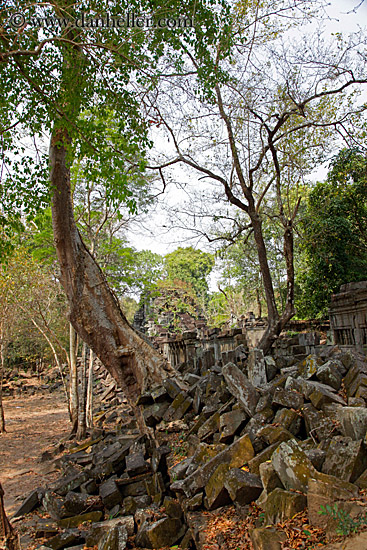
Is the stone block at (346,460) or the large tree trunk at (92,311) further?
the large tree trunk at (92,311)

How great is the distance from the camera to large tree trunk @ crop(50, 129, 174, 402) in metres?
6.98

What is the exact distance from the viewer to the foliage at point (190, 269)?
1013 inches

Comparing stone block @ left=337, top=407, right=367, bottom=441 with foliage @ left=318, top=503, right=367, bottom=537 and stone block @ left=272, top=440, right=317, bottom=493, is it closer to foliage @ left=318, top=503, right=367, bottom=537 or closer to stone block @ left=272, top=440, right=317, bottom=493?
stone block @ left=272, top=440, right=317, bottom=493

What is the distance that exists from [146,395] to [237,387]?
9.08 feet

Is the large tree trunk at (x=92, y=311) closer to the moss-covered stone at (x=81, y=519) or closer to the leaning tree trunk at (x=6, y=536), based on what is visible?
the moss-covered stone at (x=81, y=519)

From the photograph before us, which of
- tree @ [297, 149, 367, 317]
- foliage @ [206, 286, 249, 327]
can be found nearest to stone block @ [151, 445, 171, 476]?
tree @ [297, 149, 367, 317]

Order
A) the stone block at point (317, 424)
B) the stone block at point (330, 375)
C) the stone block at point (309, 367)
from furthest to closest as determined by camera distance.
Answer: the stone block at point (309, 367) < the stone block at point (330, 375) < the stone block at point (317, 424)

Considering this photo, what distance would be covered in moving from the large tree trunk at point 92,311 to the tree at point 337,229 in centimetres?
660

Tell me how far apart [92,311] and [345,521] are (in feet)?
18.3

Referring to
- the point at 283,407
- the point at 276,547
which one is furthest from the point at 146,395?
the point at 276,547

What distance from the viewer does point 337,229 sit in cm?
1194

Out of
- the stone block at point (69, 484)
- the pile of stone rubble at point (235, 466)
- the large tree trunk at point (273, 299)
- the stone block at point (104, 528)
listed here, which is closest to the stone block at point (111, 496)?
the pile of stone rubble at point (235, 466)

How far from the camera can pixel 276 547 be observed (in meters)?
2.20

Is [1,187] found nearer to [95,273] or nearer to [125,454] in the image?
[95,273]
